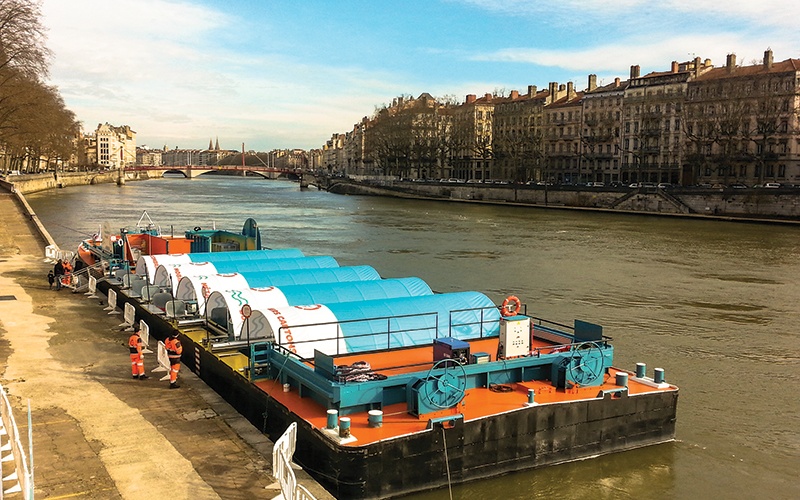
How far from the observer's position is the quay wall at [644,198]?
66.8m

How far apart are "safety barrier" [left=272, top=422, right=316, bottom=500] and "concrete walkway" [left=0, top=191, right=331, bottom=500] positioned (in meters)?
0.85

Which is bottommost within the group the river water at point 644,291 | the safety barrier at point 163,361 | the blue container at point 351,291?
the river water at point 644,291

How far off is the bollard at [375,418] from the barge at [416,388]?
0.02 metres

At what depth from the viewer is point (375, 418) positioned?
1084 cm

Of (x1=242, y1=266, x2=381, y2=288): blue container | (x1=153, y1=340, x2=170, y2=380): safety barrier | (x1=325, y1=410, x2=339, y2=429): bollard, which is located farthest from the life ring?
(x1=153, y1=340, x2=170, y2=380): safety barrier

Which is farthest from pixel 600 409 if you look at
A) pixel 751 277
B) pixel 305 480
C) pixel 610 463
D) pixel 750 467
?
pixel 751 277

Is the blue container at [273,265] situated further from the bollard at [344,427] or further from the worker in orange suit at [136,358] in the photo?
the bollard at [344,427]

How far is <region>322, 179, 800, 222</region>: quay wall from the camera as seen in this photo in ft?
219

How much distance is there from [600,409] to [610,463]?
1.00 m

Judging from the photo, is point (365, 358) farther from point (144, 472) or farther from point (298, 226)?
point (298, 226)

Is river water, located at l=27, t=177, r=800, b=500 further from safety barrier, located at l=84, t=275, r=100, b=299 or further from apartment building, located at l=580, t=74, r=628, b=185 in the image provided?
apartment building, located at l=580, t=74, r=628, b=185

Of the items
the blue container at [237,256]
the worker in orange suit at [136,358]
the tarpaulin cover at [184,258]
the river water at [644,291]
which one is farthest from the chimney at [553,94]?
the worker in orange suit at [136,358]

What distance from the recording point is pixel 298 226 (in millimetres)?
61094

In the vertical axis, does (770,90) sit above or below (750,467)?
above
